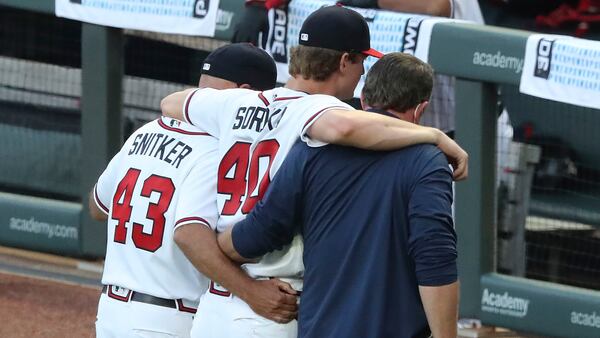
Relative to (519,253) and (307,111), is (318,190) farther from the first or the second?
(519,253)

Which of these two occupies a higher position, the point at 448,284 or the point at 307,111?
the point at 307,111

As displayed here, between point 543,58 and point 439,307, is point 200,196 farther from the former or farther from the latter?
point 543,58

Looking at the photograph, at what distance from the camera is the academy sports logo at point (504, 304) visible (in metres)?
5.99

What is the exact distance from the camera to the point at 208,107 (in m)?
3.90

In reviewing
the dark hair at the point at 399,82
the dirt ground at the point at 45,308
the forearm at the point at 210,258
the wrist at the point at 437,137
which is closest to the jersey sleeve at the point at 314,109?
the dark hair at the point at 399,82

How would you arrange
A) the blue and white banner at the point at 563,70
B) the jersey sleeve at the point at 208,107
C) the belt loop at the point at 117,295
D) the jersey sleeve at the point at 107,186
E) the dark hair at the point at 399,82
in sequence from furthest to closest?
the blue and white banner at the point at 563,70, the jersey sleeve at the point at 107,186, the belt loop at the point at 117,295, the jersey sleeve at the point at 208,107, the dark hair at the point at 399,82

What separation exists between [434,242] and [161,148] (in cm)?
112

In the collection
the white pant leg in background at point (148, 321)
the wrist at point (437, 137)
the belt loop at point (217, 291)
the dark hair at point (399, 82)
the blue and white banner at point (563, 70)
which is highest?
the dark hair at point (399, 82)

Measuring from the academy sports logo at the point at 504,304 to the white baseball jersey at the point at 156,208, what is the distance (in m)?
2.31

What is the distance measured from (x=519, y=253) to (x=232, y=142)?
8.90 feet

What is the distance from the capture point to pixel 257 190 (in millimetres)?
3680

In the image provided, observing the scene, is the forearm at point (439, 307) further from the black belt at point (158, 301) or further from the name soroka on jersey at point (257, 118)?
the black belt at point (158, 301)

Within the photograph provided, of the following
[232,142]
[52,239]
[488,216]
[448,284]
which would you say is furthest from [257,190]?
[52,239]

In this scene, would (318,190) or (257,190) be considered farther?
(257,190)
